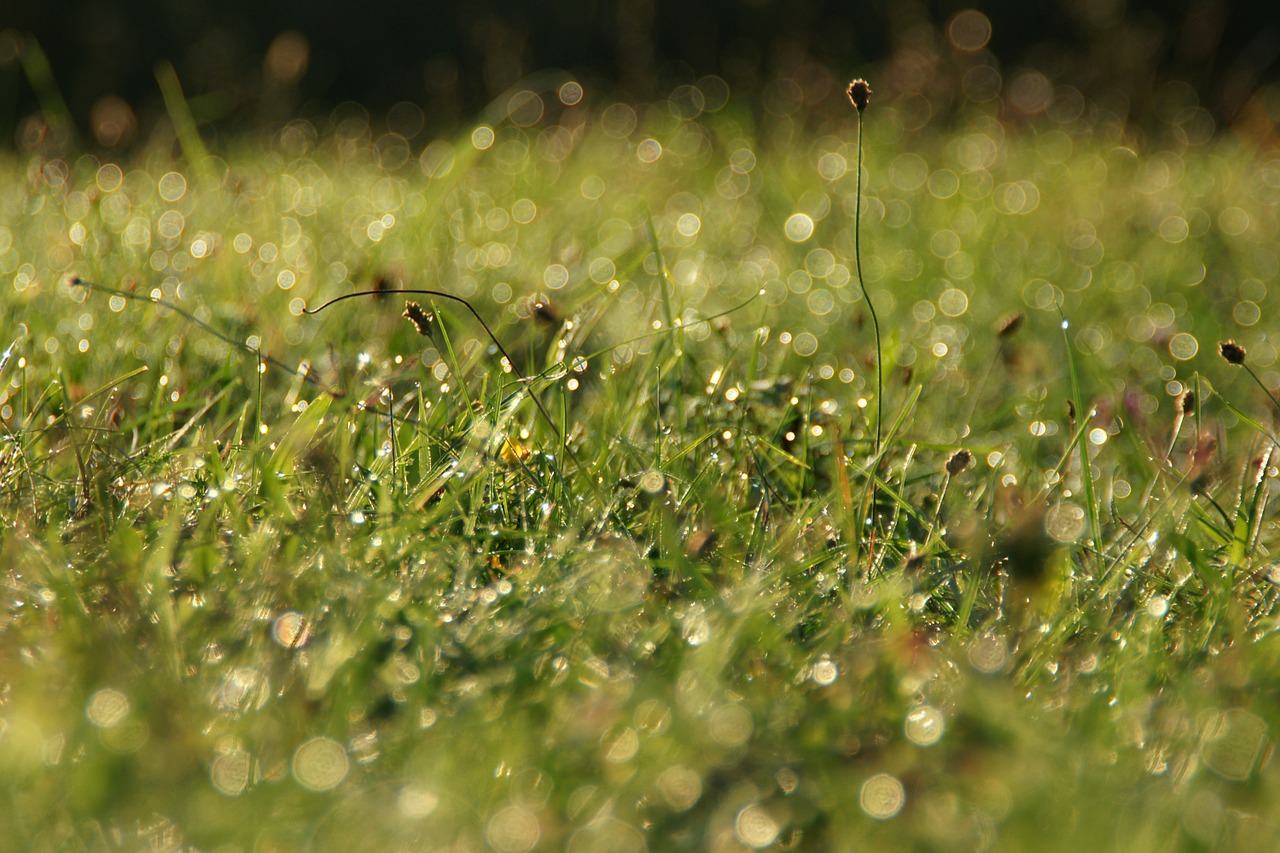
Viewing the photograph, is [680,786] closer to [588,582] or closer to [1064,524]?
[588,582]

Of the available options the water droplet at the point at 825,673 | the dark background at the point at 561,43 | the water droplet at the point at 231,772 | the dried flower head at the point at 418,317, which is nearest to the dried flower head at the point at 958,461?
the water droplet at the point at 825,673

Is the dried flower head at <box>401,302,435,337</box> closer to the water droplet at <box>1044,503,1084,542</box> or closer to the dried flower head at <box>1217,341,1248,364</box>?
the water droplet at <box>1044,503,1084,542</box>

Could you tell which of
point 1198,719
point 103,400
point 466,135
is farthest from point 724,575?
point 466,135

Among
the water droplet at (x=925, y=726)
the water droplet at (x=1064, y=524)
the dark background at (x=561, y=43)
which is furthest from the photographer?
the dark background at (x=561, y=43)

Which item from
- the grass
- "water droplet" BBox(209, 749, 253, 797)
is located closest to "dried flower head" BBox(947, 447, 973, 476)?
the grass

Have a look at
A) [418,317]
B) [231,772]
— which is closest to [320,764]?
[231,772]

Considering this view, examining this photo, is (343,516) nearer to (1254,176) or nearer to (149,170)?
(149,170)

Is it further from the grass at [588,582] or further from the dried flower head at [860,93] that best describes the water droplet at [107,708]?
the dried flower head at [860,93]

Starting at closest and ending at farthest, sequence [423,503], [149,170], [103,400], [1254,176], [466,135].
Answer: [423,503]
[103,400]
[466,135]
[149,170]
[1254,176]

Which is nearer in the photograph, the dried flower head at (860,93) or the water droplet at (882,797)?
the water droplet at (882,797)
